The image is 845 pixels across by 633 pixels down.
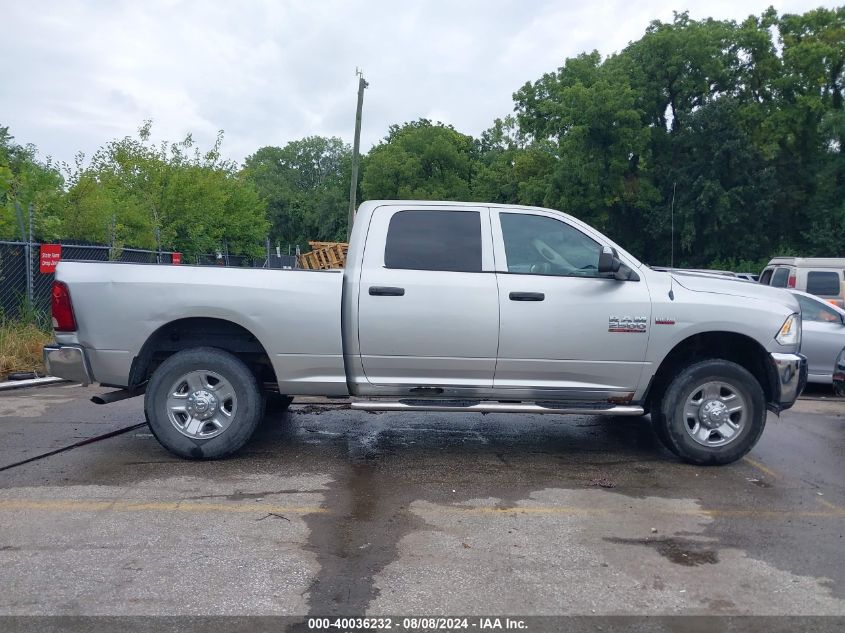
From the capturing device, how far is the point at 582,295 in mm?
6168

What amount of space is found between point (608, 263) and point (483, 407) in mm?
1480

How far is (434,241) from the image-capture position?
6332 mm

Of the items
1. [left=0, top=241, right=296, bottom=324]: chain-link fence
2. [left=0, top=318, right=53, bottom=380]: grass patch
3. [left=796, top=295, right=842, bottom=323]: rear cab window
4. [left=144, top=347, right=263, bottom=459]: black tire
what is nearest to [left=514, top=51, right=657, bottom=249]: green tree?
[left=796, top=295, right=842, bottom=323]: rear cab window

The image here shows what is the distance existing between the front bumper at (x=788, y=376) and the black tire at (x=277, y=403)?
4.60 meters

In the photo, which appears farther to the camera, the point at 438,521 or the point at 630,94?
the point at 630,94

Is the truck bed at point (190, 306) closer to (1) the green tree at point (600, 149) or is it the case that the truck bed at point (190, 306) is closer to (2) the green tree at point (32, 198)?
(2) the green tree at point (32, 198)

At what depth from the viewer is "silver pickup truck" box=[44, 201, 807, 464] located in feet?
20.0

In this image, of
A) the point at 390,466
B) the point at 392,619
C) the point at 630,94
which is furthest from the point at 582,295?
the point at 630,94

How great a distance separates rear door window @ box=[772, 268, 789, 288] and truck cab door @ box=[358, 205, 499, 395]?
38.7ft

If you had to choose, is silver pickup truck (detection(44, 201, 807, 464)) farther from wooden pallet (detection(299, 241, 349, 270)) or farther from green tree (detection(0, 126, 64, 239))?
wooden pallet (detection(299, 241, 349, 270))

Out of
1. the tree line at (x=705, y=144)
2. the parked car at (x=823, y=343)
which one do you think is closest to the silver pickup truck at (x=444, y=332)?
the parked car at (x=823, y=343)

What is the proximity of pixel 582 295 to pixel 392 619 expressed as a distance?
3.33 meters

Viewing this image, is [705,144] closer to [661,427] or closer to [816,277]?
[816,277]

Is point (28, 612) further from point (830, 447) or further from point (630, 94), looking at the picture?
point (630, 94)
